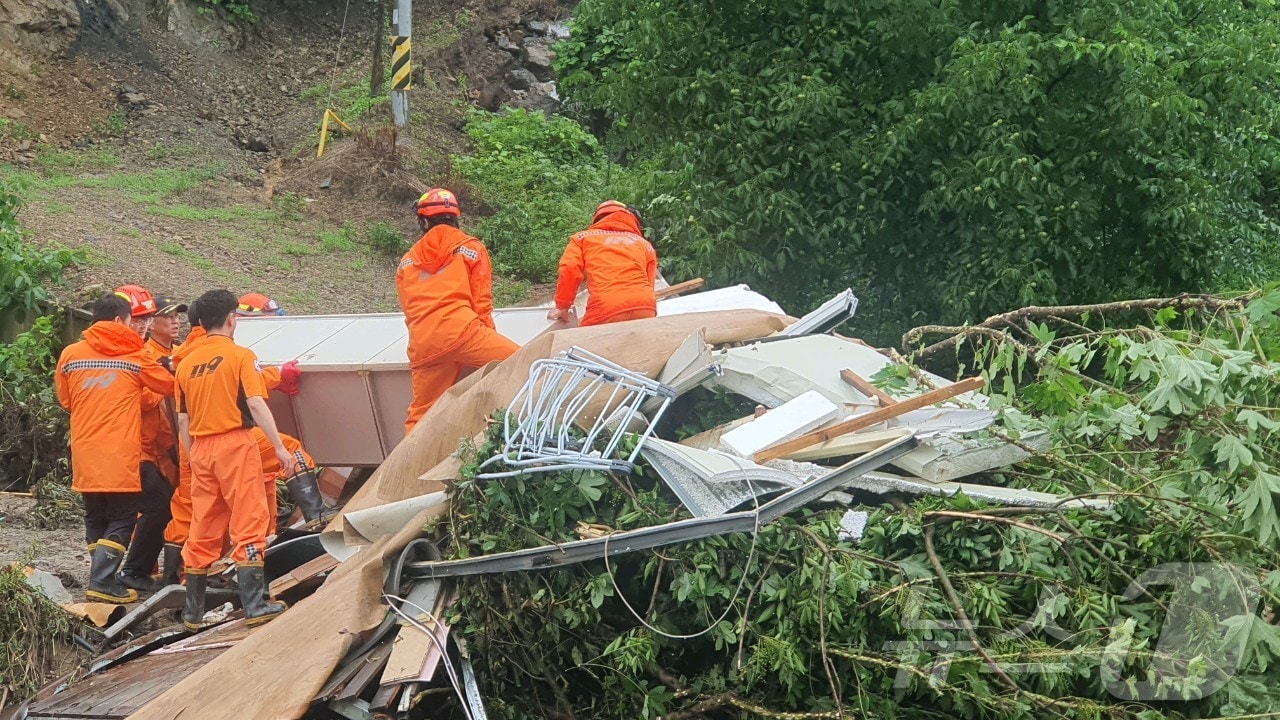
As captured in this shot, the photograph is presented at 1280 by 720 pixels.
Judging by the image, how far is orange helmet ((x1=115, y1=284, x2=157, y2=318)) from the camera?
6464mm

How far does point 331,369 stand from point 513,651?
312 cm

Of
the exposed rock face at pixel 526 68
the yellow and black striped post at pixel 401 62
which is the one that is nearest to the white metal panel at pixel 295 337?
the yellow and black striped post at pixel 401 62

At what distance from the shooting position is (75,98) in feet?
42.0

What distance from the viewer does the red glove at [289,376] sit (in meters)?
6.82

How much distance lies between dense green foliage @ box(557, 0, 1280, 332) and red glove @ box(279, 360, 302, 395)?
2940 mm

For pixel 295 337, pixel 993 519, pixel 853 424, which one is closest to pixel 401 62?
pixel 295 337

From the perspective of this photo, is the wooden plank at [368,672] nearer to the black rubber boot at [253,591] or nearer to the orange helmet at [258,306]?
the black rubber boot at [253,591]

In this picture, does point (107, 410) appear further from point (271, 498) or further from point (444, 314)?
point (444, 314)

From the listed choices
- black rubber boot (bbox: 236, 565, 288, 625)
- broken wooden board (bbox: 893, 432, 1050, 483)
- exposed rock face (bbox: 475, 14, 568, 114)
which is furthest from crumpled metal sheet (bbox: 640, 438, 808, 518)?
exposed rock face (bbox: 475, 14, 568, 114)

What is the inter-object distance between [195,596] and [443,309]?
77.9 inches

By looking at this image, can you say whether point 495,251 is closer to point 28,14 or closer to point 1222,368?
point 28,14

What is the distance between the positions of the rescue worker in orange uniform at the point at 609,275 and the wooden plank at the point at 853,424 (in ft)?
8.41

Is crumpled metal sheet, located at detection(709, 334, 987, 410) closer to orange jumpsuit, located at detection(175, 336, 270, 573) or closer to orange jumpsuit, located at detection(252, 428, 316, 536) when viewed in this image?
orange jumpsuit, located at detection(175, 336, 270, 573)

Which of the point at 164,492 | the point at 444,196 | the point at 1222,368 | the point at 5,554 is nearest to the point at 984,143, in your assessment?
Result: the point at 444,196
